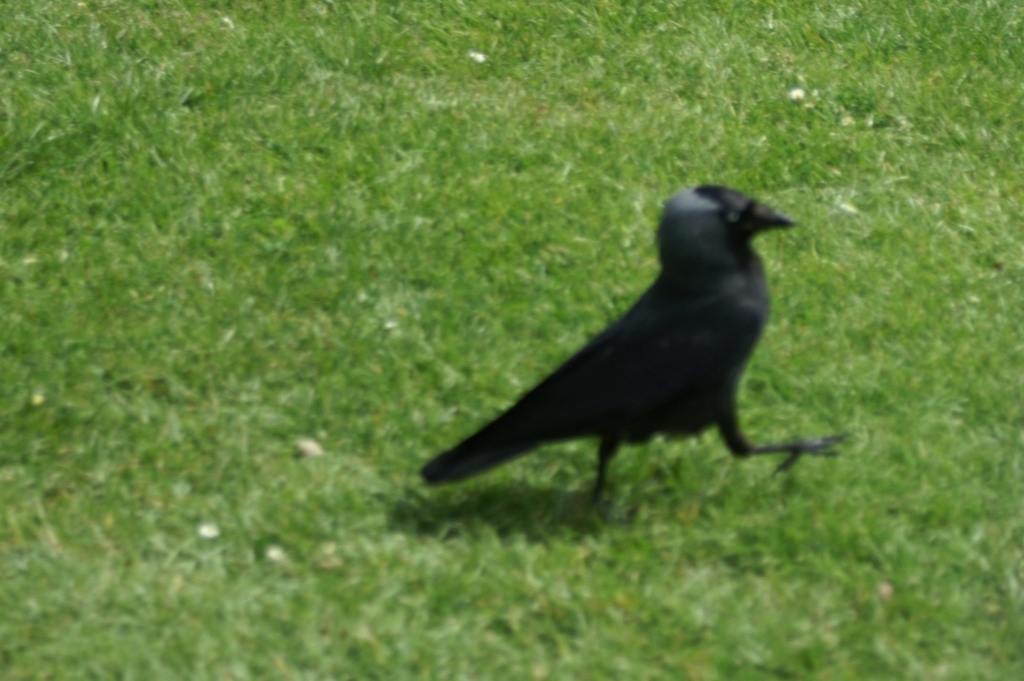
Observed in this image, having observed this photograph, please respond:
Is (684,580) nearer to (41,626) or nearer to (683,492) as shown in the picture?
(683,492)

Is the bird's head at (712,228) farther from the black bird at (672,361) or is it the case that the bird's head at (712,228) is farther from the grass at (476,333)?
the grass at (476,333)

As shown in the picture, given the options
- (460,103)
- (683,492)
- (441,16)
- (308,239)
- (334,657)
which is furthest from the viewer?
(441,16)

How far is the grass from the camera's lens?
3.64 m

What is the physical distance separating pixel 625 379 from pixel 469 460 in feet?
1.63

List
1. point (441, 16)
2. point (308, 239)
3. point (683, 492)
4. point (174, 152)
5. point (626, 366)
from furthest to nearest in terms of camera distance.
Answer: point (441, 16)
point (174, 152)
point (308, 239)
point (683, 492)
point (626, 366)

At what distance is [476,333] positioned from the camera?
472 cm

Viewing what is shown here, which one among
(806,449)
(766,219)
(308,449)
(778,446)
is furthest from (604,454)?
(308,449)

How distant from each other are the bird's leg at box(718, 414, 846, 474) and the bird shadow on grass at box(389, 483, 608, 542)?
17.2 inches

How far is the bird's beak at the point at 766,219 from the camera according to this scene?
151 inches

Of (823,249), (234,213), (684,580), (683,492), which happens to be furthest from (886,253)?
(234,213)

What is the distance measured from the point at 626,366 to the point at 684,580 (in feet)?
2.07

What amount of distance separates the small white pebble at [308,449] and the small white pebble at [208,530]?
40 cm

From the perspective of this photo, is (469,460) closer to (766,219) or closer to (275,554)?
(275,554)

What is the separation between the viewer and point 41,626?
360cm
